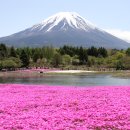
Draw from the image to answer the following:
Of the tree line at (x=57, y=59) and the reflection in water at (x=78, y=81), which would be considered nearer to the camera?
the reflection in water at (x=78, y=81)

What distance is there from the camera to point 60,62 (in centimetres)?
14638

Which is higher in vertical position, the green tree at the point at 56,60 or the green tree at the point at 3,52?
the green tree at the point at 3,52

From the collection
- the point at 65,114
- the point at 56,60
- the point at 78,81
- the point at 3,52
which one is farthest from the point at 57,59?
the point at 65,114

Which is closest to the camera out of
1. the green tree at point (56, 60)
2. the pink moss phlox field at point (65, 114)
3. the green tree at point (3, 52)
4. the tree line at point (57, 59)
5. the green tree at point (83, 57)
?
the pink moss phlox field at point (65, 114)

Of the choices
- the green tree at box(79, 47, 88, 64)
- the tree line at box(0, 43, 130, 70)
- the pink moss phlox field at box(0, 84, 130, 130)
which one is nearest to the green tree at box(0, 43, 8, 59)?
the tree line at box(0, 43, 130, 70)

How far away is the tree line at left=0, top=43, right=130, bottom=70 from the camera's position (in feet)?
419

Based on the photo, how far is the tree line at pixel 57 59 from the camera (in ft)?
419

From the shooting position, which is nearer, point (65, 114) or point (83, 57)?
point (65, 114)

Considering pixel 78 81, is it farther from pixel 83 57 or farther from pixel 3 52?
pixel 83 57

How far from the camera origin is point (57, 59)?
146 meters

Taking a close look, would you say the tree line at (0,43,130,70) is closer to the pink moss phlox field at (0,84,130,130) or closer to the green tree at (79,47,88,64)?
the green tree at (79,47,88,64)

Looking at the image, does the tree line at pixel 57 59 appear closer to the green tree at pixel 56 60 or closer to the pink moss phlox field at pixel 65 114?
the green tree at pixel 56 60

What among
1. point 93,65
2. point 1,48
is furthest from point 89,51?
point 1,48

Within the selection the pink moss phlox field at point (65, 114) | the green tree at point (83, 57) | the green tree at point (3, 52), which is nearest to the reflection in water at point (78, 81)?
the pink moss phlox field at point (65, 114)
